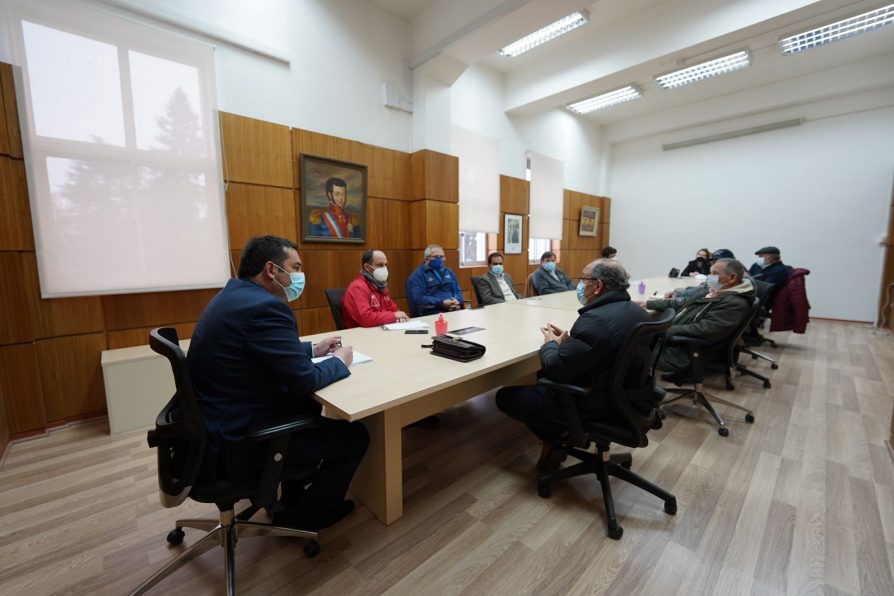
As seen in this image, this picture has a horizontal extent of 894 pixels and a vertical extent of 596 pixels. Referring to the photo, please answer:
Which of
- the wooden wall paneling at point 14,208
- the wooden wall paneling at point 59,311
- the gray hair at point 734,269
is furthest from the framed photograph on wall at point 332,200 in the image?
the gray hair at point 734,269

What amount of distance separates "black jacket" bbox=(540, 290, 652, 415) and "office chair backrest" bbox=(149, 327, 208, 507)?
145 centimetres

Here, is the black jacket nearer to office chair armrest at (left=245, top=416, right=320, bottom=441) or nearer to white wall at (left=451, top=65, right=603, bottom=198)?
office chair armrest at (left=245, top=416, right=320, bottom=441)

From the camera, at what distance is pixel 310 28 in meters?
3.81

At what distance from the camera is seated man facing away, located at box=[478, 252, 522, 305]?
4359 millimetres

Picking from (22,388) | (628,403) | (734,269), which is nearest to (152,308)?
(22,388)

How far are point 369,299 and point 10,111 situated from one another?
8.88ft

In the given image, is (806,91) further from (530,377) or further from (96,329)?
(96,329)

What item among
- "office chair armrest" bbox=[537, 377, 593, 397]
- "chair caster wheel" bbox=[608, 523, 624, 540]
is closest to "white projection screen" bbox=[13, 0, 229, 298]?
"office chair armrest" bbox=[537, 377, 593, 397]

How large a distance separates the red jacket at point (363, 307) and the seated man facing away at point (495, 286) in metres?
1.55

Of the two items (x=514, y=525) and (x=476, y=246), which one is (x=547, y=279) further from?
(x=514, y=525)

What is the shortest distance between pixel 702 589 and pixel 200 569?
2085 millimetres

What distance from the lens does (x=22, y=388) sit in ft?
8.36

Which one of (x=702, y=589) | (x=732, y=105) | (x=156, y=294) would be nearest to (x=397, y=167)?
(x=156, y=294)

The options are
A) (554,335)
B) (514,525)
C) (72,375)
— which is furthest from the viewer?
(72,375)
